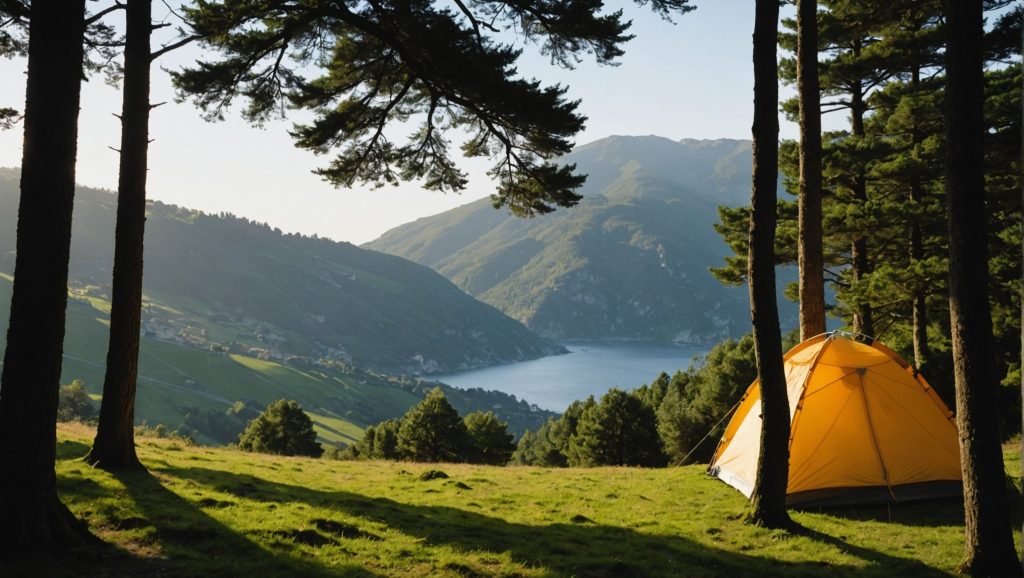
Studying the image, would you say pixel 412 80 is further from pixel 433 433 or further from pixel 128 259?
pixel 433 433

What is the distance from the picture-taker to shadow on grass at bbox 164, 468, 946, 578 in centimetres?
643

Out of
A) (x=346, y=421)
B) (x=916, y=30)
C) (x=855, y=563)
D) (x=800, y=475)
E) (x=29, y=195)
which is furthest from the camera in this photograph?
(x=346, y=421)

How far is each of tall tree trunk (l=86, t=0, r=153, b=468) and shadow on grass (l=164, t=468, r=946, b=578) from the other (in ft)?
4.01

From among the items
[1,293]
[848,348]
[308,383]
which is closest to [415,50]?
[848,348]

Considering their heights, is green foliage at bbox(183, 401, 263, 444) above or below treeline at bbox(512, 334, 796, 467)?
below

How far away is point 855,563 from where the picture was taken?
6.75 metres

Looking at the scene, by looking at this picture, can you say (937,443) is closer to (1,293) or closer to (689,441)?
(689,441)

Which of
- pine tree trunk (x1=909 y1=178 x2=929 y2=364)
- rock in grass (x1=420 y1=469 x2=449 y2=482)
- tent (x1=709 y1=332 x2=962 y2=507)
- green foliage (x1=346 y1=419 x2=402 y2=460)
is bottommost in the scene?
green foliage (x1=346 y1=419 x2=402 y2=460)

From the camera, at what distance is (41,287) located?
565cm

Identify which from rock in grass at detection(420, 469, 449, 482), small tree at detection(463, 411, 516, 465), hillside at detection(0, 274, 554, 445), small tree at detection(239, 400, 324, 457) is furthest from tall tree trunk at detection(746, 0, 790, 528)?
hillside at detection(0, 274, 554, 445)

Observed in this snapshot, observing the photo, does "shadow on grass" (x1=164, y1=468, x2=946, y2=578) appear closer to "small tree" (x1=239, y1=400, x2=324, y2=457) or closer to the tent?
the tent

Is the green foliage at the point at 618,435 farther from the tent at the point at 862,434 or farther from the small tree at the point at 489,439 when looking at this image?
the tent at the point at 862,434

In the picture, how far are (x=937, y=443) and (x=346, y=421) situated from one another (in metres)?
113

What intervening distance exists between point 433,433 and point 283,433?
1061 centimetres
